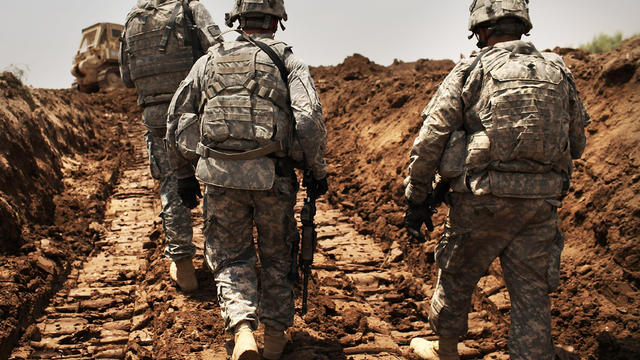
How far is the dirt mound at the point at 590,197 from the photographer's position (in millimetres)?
3951

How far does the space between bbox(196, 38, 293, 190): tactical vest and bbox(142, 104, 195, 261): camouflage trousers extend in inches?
52.0

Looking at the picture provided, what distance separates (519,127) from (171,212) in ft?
9.59

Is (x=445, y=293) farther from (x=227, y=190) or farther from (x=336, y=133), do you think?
(x=336, y=133)

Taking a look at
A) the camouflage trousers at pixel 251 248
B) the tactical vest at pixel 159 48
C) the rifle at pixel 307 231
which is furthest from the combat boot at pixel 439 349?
the tactical vest at pixel 159 48

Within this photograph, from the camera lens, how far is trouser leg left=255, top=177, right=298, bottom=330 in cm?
341

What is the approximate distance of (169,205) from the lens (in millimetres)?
4562

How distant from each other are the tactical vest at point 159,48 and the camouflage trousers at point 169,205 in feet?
0.55

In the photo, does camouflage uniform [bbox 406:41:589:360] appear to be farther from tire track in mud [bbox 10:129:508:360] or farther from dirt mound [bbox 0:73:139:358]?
dirt mound [bbox 0:73:139:358]

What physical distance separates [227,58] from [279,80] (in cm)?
35

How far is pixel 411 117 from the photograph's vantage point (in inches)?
330

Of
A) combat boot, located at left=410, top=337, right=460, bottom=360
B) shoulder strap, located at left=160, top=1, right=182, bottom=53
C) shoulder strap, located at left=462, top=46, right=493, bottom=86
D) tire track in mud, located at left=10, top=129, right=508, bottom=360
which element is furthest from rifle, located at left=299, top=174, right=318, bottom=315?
shoulder strap, located at left=160, top=1, right=182, bottom=53

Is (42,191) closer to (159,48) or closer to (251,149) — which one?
(159,48)

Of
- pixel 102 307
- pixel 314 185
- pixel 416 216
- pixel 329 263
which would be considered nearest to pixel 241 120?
pixel 314 185

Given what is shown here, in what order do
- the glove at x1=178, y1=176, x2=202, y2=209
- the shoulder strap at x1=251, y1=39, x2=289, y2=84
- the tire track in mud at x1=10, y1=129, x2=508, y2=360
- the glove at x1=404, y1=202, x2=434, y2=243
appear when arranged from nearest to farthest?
the shoulder strap at x1=251, y1=39, x2=289, y2=84
the glove at x1=404, y1=202, x2=434, y2=243
the glove at x1=178, y1=176, x2=202, y2=209
the tire track in mud at x1=10, y1=129, x2=508, y2=360
